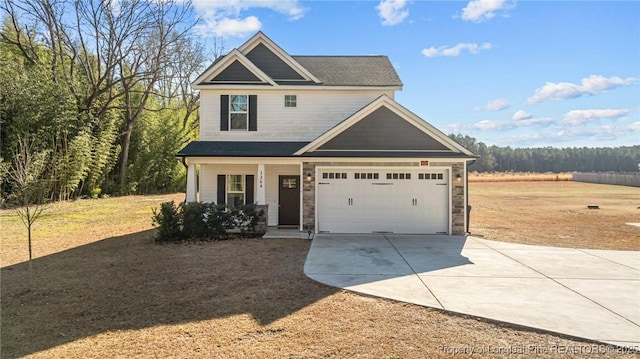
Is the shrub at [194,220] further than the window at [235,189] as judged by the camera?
No

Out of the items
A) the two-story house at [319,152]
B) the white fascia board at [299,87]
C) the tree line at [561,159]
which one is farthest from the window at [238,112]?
the tree line at [561,159]

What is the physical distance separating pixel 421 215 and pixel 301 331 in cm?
832

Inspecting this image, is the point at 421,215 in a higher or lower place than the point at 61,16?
lower

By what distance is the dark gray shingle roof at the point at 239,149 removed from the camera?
12180mm

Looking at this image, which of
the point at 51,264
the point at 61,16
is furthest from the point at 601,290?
the point at 61,16

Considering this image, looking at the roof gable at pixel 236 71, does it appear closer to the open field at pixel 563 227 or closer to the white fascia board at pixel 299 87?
the white fascia board at pixel 299 87

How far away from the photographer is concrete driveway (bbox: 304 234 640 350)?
5008 millimetres

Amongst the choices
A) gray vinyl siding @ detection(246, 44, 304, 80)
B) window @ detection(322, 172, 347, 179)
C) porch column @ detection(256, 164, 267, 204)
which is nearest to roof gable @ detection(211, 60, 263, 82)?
gray vinyl siding @ detection(246, 44, 304, 80)

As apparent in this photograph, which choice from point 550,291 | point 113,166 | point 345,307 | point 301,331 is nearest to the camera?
point 301,331

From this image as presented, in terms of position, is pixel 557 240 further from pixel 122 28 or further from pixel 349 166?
pixel 122 28

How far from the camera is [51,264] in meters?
8.08

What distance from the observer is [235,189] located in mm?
13469

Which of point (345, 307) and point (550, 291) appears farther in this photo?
point (550, 291)

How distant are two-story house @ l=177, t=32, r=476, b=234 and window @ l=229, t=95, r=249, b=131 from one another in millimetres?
40
